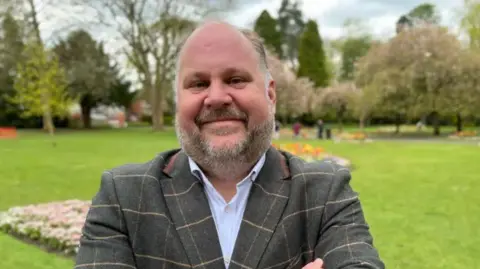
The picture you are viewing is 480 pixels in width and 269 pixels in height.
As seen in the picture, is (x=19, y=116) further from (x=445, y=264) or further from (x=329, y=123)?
(x=445, y=264)

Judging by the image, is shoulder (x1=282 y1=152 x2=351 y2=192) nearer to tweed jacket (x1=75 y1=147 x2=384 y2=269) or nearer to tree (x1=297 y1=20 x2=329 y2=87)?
tweed jacket (x1=75 y1=147 x2=384 y2=269)

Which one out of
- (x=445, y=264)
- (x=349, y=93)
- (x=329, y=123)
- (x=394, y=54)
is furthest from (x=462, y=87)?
(x=445, y=264)

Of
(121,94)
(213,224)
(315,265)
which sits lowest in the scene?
(315,265)

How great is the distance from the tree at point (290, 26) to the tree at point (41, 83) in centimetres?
3072

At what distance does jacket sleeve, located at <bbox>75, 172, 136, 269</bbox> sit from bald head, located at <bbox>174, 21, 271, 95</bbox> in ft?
1.60

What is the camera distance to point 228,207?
158cm

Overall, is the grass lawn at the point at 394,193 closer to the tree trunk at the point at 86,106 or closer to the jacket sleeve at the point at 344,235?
the jacket sleeve at the point at 344,235

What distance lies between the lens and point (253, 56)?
1582mm

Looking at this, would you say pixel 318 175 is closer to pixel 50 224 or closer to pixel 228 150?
pixel 228 150

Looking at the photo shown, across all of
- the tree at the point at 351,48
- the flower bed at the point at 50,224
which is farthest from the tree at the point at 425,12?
the flower bed at the point at 50,224

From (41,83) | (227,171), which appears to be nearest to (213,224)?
(227,171)

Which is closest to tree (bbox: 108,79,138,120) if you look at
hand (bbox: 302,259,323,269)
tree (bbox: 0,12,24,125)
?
tree (bbox: 0,12,24,125)

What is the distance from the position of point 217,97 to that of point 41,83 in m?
32.0

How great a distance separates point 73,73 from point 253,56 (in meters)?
38.3
